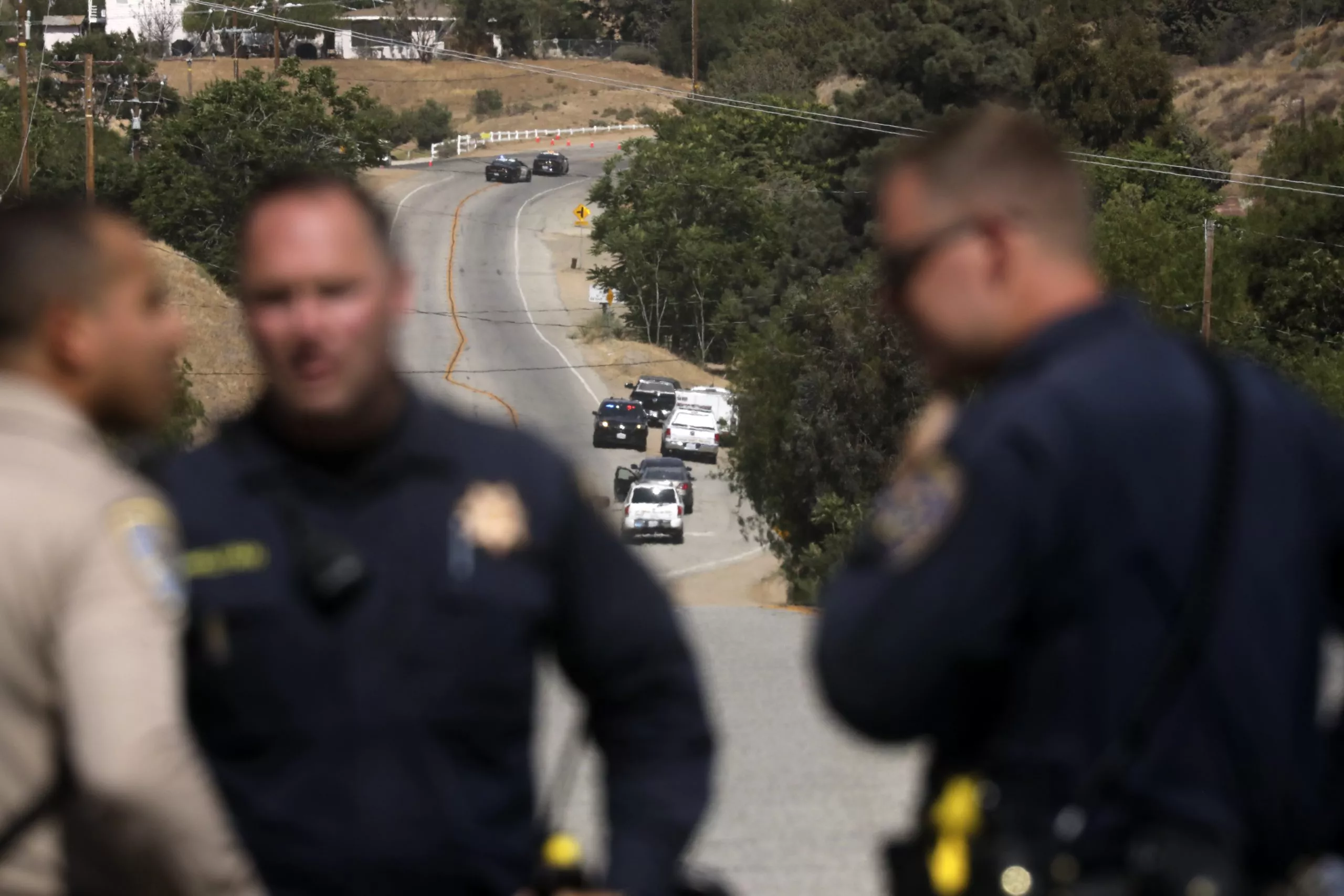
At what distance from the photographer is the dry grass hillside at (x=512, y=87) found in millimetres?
108500

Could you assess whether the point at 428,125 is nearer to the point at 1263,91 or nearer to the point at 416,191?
the point at 416,191

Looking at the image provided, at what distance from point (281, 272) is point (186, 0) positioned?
89.4m

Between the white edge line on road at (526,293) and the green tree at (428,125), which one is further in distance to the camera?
the green tree at (428,125)

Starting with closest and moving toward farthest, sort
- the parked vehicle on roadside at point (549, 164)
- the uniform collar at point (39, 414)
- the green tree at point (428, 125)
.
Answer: the uniform collar at point (39, 414) → the parked vehicle on roadside at point (549, 164) → the green tree at point (428, 125)

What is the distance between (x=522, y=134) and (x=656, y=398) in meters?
54.0

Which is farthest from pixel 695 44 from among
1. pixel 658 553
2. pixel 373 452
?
pixel 373 452

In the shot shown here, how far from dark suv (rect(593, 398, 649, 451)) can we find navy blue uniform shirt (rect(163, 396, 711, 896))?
47.5 m

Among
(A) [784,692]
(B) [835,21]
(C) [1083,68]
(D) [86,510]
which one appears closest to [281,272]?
(D) [86,510]

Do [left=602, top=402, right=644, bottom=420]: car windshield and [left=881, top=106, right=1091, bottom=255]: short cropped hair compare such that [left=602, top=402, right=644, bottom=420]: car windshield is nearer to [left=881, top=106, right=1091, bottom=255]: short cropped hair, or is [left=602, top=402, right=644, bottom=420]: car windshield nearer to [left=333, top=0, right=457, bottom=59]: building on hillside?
[left=881, top=106, right=1091, bottom=255]: short cropped hair

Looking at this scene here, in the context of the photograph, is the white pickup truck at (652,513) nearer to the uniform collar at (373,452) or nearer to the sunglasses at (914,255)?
the uniform collar at (373,452)

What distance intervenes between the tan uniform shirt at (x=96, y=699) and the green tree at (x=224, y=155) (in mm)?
53727

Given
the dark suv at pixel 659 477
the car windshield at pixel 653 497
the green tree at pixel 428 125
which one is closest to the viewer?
the car windshield at pixel 653 497

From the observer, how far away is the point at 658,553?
134ft

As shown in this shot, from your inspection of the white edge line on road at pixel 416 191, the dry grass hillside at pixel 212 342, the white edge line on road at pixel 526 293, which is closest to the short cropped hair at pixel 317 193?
the dry grass hillside at pixel 212 342
